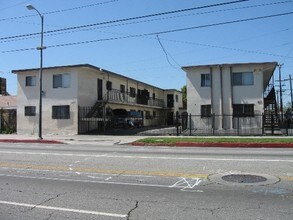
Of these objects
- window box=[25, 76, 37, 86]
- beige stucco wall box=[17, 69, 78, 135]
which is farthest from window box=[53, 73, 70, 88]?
window box=[25, 76, 37, 86]

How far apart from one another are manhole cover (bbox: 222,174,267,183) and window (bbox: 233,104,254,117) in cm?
2316

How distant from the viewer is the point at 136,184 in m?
9.02

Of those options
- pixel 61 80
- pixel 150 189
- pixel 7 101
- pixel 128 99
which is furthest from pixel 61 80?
pixel 150 189

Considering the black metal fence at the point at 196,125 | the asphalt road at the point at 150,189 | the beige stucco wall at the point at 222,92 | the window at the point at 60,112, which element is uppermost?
the beige stucco wall at the point at 222,92

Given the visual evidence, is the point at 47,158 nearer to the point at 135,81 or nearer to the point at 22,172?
the point at 22,172

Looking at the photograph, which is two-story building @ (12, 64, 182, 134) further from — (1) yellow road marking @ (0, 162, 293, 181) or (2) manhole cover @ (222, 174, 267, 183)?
(2) manhole cover @ (222, 174, 267, 183)

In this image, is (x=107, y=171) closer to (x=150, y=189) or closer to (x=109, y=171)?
(x=109, y=171)

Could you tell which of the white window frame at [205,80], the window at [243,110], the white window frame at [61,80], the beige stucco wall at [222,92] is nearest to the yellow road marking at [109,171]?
the white window frame at [61,80]

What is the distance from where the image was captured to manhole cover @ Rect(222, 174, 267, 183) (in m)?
9.09

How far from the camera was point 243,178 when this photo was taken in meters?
9.46

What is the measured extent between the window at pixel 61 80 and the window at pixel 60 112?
72.9 inches

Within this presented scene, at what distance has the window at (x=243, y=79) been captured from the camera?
108 feet

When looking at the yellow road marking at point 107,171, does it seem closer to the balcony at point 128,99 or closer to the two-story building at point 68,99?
the two-story building at point 68,99

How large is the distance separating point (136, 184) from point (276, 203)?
3330 millimetres
